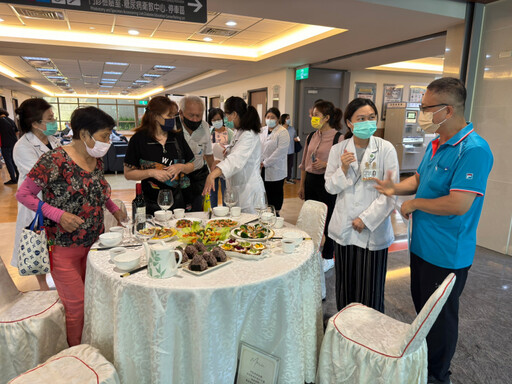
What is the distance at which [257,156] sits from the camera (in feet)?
9.84

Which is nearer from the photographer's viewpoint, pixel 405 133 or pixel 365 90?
pixel 365 90

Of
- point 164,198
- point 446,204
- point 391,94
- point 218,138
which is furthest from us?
point 391,94

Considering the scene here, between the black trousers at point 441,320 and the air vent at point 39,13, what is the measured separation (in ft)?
19.3

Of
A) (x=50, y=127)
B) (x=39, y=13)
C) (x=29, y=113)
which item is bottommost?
(x=50, y=127)

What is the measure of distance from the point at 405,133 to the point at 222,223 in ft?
29.9

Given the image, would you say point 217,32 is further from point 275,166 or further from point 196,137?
point 196,137

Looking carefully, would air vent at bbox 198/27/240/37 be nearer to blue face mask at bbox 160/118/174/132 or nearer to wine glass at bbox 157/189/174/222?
blue face mask at bbox 160/118/174/132

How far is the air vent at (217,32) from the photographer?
232 inches

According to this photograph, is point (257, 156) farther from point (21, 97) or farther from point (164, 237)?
point (21, 97)

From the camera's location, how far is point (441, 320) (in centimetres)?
189

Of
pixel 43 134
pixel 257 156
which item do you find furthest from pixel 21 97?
pixel 257 156

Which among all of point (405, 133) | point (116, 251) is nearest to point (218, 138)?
point (116, 251)

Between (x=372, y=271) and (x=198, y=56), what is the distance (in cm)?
649

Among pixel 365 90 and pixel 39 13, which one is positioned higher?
pixel 39 13
